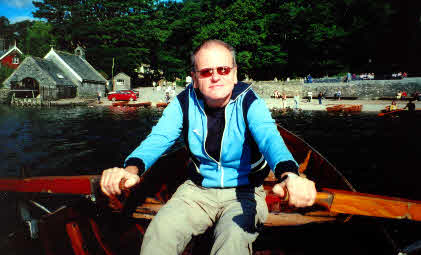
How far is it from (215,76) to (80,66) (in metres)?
50.2

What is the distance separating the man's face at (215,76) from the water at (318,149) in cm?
219

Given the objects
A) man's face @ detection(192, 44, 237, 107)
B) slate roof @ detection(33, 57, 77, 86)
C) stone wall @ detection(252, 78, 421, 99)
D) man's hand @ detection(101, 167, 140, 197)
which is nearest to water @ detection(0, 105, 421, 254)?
man's face @ detection(192, 44, 237, 107)

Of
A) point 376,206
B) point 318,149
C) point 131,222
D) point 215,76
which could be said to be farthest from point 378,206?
point 318,149

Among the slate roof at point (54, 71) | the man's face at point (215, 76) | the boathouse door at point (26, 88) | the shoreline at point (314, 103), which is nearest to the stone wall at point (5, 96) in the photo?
the boathouse door at point (26, 88)

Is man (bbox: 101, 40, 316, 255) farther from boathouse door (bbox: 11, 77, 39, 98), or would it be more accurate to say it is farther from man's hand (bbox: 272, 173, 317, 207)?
boathouse door (bbox: 11, 77, 39, 98)

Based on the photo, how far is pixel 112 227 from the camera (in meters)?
3.03

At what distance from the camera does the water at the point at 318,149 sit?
705cm

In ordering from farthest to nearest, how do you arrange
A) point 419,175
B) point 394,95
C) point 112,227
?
point 394,95, point 419,175, point 112,227

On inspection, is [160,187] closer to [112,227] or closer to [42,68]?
[112,227]

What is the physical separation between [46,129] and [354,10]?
48203 millimetres

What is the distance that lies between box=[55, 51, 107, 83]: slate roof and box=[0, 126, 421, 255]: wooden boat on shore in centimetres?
4526

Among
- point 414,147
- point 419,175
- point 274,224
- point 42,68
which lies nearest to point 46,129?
point 274,224

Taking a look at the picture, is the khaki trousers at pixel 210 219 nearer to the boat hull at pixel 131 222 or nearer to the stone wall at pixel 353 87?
the boat hull at pixel 131 222

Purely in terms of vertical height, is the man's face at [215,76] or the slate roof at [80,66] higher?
the slate roof at [80,66]
